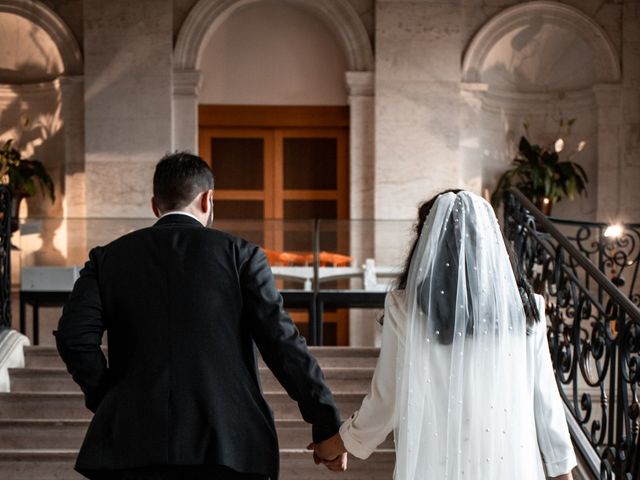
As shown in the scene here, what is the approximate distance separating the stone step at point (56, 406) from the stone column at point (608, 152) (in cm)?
646

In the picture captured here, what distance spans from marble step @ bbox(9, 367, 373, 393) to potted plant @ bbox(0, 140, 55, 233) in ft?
15.0

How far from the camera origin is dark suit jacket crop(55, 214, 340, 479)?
3248 mm

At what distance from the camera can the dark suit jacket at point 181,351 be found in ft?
10.7

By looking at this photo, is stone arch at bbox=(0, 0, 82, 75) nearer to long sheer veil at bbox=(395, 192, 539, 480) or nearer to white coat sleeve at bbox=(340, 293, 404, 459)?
white coat sleeve at bbox=(340, 293, 404, 459)

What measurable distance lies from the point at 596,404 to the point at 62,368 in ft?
17.7

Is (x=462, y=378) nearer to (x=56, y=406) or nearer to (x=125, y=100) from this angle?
(x=56, y=406)

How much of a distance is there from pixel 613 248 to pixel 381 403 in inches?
220

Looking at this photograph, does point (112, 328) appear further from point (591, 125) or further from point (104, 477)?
point (591, 125)

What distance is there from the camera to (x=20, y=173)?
11.2 m

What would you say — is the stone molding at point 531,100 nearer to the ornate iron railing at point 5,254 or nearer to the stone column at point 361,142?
the stone column at point 361,142

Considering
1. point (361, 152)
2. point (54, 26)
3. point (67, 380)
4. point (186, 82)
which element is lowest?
point (67, 380)

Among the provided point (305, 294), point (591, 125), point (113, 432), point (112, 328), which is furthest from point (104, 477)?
point (591, 125)

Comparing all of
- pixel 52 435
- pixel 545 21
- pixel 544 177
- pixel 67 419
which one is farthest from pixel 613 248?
pixel 52 435

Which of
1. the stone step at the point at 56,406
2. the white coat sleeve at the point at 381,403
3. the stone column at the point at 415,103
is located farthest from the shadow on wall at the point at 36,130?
the white coat sleeve at the point at 381,403
